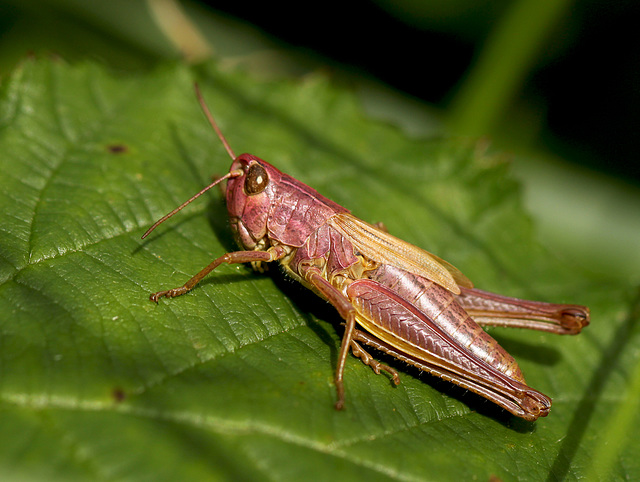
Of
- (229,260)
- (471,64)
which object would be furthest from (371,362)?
(471,64)

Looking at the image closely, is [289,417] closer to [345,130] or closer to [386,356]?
[386,356]

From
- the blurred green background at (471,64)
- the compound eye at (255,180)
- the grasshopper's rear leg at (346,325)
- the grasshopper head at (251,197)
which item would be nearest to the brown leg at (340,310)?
the grasshopper's rear leg at (346,325)

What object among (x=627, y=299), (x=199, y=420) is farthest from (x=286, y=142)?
(x=627, y=299)

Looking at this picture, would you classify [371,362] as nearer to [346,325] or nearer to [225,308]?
[346,325]

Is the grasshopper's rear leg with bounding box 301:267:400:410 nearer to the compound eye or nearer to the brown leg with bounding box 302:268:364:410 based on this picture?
the brown leg with bounding box 302:268:364:410

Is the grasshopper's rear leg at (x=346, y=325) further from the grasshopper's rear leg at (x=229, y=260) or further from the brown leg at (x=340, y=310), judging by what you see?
the grasshopper's rear leg at (x=229, y=260)

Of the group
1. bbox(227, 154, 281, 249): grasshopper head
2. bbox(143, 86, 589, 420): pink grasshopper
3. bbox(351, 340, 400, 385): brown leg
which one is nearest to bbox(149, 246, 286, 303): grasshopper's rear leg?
bbox(143, 86, 589, 420): pink grasshopper
